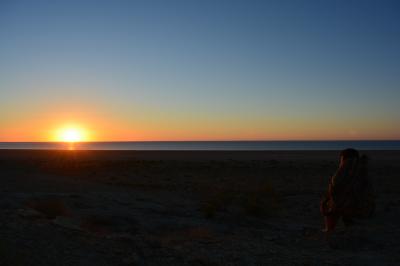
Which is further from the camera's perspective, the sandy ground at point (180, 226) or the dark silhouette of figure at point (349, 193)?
the dark silhouette of figure at point (349, 193)

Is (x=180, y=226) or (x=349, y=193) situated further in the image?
(x=180, y=226)

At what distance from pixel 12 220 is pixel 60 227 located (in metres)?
0.82

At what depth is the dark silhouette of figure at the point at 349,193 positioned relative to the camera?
407 inches

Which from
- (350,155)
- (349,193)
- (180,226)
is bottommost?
(180,226)

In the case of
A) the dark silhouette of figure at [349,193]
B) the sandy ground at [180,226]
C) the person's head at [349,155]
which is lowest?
the sandy ground at [180,226]

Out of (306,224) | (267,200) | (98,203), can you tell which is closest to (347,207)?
(306,224)

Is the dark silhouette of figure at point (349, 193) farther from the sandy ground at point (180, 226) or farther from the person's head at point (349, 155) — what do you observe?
the sandy ground at point (180, 226)

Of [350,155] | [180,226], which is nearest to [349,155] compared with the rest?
[350,155]

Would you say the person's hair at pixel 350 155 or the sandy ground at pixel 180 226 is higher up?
the person's hair at pixel 350 155

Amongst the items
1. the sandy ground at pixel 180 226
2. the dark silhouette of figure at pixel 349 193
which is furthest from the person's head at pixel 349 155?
the sandy ground at pixel 180 226

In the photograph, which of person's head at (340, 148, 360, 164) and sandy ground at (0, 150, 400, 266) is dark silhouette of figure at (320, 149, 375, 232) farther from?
sandy ground at (0, 150, 400, 266)

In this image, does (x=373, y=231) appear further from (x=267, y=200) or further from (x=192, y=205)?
(x=192, y=205)

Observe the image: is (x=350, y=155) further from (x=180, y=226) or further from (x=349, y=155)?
(x=180, y=226)

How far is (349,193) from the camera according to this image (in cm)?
1034
